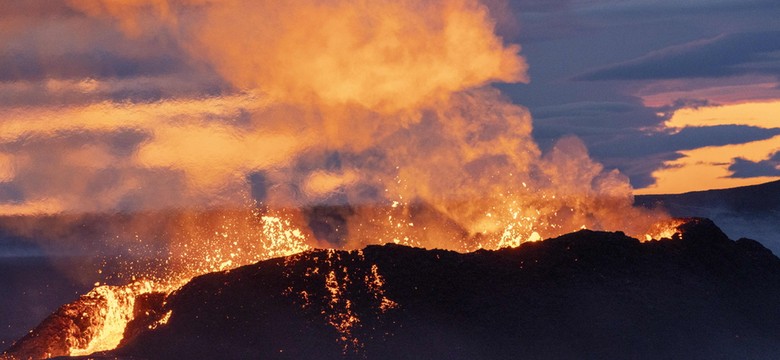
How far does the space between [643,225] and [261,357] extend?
1351 cm

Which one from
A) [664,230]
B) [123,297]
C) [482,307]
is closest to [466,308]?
[482,307]

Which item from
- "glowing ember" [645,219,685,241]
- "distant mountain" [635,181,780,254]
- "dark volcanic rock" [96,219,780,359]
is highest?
"distant mountain" [635,181,780,254]

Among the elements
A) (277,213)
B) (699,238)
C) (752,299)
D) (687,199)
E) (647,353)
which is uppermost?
(687,199)

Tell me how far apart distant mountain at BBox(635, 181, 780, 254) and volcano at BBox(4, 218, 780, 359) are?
22406 mm

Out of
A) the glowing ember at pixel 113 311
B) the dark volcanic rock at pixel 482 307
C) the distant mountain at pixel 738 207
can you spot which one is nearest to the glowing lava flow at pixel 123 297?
the glowing ember at pixel 113 311

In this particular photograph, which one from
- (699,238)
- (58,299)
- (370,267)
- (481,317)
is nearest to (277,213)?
(370,267)

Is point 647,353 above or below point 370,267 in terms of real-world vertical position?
below

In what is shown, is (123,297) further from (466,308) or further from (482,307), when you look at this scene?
(482,307)

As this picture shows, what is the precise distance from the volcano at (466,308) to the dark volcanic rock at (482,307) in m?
0.03

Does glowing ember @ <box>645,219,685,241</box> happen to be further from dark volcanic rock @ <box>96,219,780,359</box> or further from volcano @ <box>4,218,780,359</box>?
dark volcanic rock @ <box>96,219,780,359</box>

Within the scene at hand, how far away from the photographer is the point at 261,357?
2205 cm

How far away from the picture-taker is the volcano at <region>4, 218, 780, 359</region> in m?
22.7

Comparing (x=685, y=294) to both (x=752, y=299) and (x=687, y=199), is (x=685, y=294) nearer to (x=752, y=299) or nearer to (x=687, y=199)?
(x=752, y=299)

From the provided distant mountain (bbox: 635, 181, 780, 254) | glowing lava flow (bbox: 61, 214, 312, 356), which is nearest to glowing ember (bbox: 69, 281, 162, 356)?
glowing lava flow (bbox: 61, 214, 312, 356)
